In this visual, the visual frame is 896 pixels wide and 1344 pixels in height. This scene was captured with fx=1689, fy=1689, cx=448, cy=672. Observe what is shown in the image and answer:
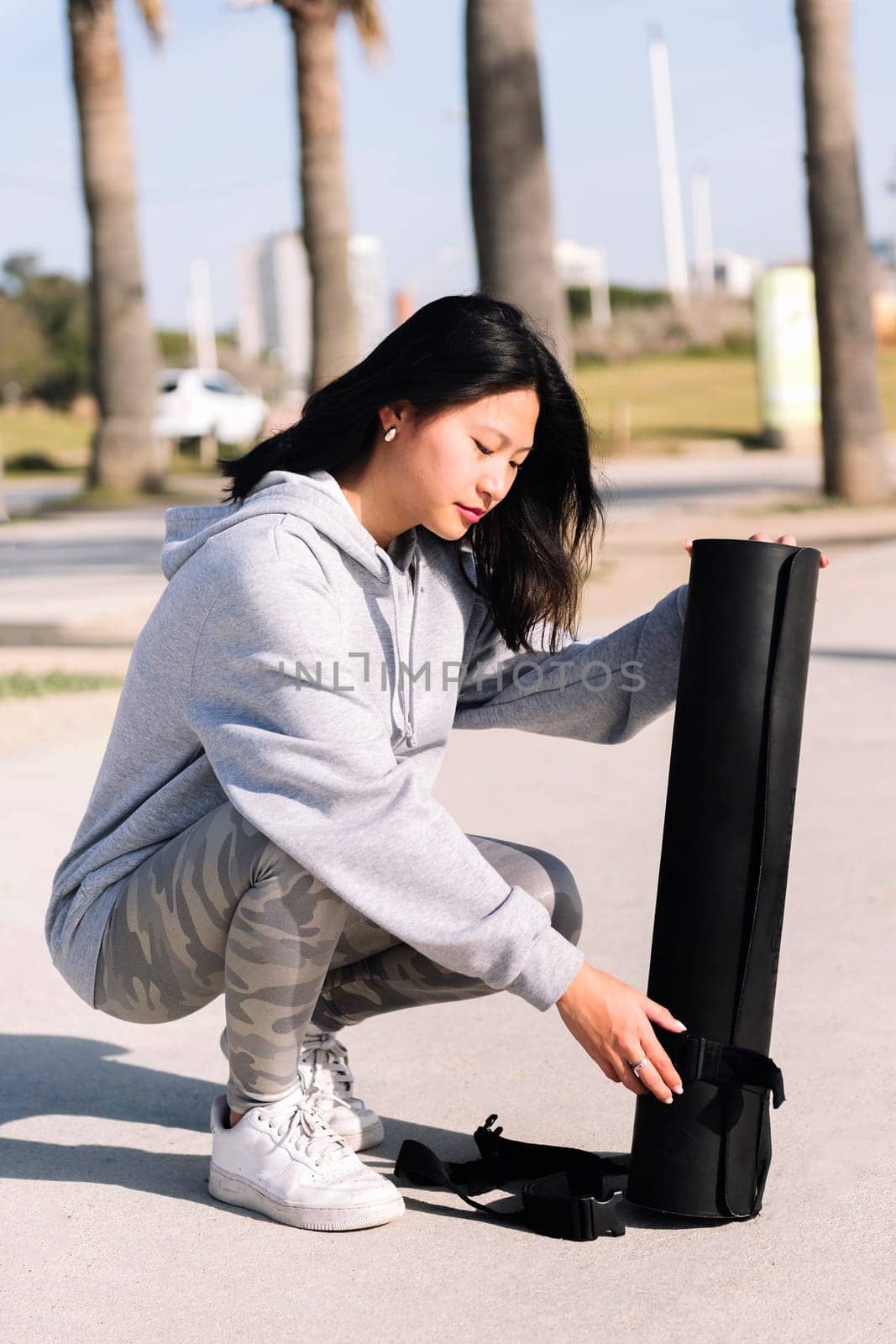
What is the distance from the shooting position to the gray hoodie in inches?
93.1

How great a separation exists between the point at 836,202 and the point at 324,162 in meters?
7.00

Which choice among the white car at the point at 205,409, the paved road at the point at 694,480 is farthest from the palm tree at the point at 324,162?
the white car at the point at 205,409

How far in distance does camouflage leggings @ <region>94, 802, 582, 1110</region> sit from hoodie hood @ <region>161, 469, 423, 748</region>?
35 cm

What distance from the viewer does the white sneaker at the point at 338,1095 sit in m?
2.88

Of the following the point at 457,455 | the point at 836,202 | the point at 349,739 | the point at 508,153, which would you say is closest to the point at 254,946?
the point at 349,739

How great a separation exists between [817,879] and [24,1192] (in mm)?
2253

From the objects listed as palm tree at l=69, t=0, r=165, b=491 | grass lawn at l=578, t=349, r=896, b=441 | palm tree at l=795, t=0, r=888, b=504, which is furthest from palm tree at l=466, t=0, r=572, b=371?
grass lawn at l=578, t=349, r=896, b=441

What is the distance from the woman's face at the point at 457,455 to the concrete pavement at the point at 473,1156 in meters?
1.10

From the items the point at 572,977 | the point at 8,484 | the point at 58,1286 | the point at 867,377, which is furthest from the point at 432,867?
the point at 8,484

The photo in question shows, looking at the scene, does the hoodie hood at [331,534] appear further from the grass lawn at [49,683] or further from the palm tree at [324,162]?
the palm tree at [324,162]

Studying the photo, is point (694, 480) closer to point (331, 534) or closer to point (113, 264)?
point (113, 264)

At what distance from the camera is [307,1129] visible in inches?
105

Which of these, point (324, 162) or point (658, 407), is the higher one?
point (324, 162)

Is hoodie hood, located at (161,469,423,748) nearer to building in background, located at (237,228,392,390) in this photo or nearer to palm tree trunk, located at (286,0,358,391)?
palm tree trunk, located at (286,0,358,391)
